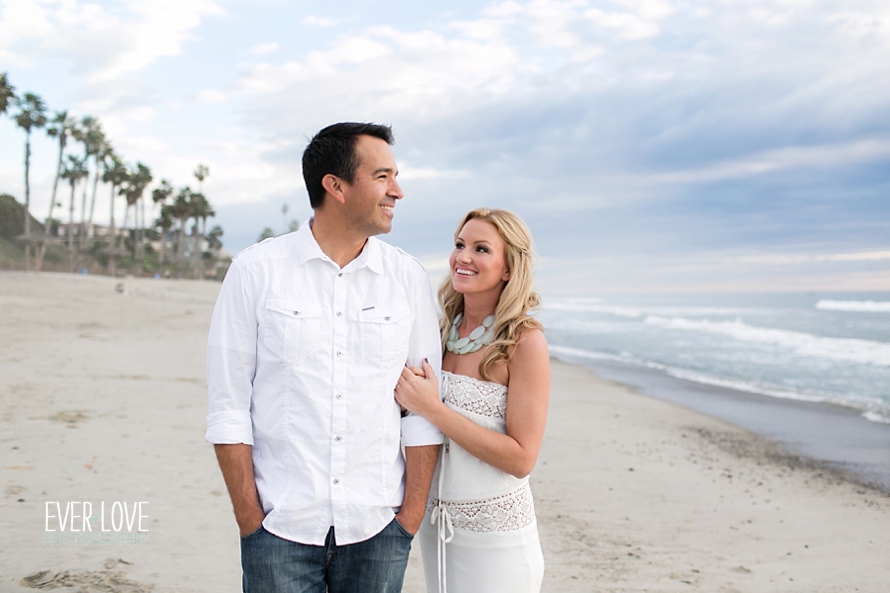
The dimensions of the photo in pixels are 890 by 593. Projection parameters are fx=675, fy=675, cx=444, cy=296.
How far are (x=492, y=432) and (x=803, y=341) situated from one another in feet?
94.3

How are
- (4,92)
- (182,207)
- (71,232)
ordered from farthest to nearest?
(182,207), (71,232), (4,92)

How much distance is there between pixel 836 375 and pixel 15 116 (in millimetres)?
51072

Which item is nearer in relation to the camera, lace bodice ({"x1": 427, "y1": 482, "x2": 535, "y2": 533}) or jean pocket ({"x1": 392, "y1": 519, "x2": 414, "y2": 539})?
jean pocket ({"x1": 392, "y1": 519, "x2": 414, "y2": 539})

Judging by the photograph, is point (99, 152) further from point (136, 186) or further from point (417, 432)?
point (417, 432)

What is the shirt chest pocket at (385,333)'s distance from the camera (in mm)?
2377

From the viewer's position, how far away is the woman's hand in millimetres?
2463

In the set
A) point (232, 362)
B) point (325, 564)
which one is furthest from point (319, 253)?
point (325, 564)

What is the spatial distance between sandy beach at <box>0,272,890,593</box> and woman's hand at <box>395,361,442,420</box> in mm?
2630

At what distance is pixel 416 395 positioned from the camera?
2.46 m

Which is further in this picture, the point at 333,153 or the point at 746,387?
the point at 746,387

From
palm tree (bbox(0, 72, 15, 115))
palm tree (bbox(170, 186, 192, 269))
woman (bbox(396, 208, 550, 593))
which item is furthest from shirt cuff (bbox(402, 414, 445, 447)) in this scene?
palm tree (bbox(170, 186, 192, 269))

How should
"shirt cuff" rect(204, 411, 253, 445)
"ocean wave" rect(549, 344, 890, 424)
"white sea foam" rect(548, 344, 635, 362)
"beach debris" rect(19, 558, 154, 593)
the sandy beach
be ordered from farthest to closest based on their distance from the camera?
"white sea foam" rect(548, 344, 635, 362) → "ocean wave" rect(549, 344, 890, 424) → the sandy beach → "beach debris" rect(19, 558, 154, 593) → "shirt cuff" rect(204, 411, 253, 445)

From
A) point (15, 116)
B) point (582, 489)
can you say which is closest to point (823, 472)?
point (582, 489)

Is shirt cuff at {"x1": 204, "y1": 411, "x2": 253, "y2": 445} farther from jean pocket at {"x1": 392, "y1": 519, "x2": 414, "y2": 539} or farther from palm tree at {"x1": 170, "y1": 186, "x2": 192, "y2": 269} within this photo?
palm tree at {"x1": 170, "y1": 186, "x2": 192, "y2": 269}
